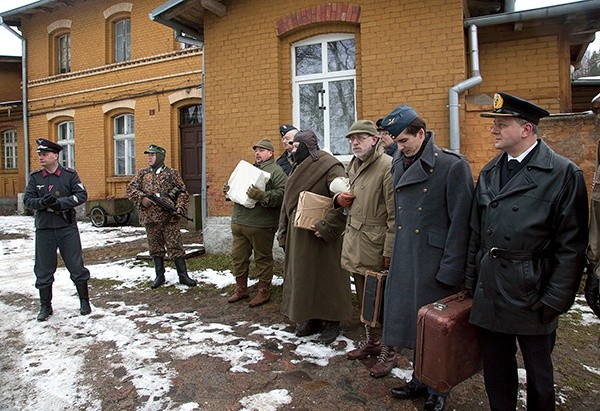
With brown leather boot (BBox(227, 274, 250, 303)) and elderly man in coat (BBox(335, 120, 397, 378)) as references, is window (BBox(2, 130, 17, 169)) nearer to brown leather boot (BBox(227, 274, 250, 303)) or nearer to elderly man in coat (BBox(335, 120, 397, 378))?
brown leather boot (BBox(227, 274, 250, 303))

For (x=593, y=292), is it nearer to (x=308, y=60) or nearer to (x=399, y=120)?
(x=399, y=120)

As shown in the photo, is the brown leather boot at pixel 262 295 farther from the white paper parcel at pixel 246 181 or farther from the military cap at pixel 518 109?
the military cap at pixel 518 109

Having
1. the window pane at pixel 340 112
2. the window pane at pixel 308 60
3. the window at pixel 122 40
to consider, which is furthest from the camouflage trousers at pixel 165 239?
the window at pixel 122 40

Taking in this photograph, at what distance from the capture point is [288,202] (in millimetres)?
3996

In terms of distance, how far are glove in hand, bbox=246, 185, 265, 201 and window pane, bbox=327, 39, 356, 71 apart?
299cm

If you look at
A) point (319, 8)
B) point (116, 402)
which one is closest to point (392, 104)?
point (319, 8)

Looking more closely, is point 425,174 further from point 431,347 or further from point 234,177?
point 234,177

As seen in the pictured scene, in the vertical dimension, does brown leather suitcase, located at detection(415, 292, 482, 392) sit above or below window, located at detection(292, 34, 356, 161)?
below

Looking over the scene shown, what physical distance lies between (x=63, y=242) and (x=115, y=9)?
11546mm

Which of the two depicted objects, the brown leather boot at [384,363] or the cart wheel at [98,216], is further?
the cart wheel at [98,216]

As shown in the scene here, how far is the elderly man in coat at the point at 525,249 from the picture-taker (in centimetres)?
204

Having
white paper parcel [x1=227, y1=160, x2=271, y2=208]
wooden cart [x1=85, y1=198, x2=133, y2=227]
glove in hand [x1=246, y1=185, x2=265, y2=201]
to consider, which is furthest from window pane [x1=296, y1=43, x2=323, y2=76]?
wooden cart [x1=85, y1=198, x2=133, y2=227]

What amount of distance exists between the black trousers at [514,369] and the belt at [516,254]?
437mm

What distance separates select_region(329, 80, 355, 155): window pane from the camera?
6621 millimetres
